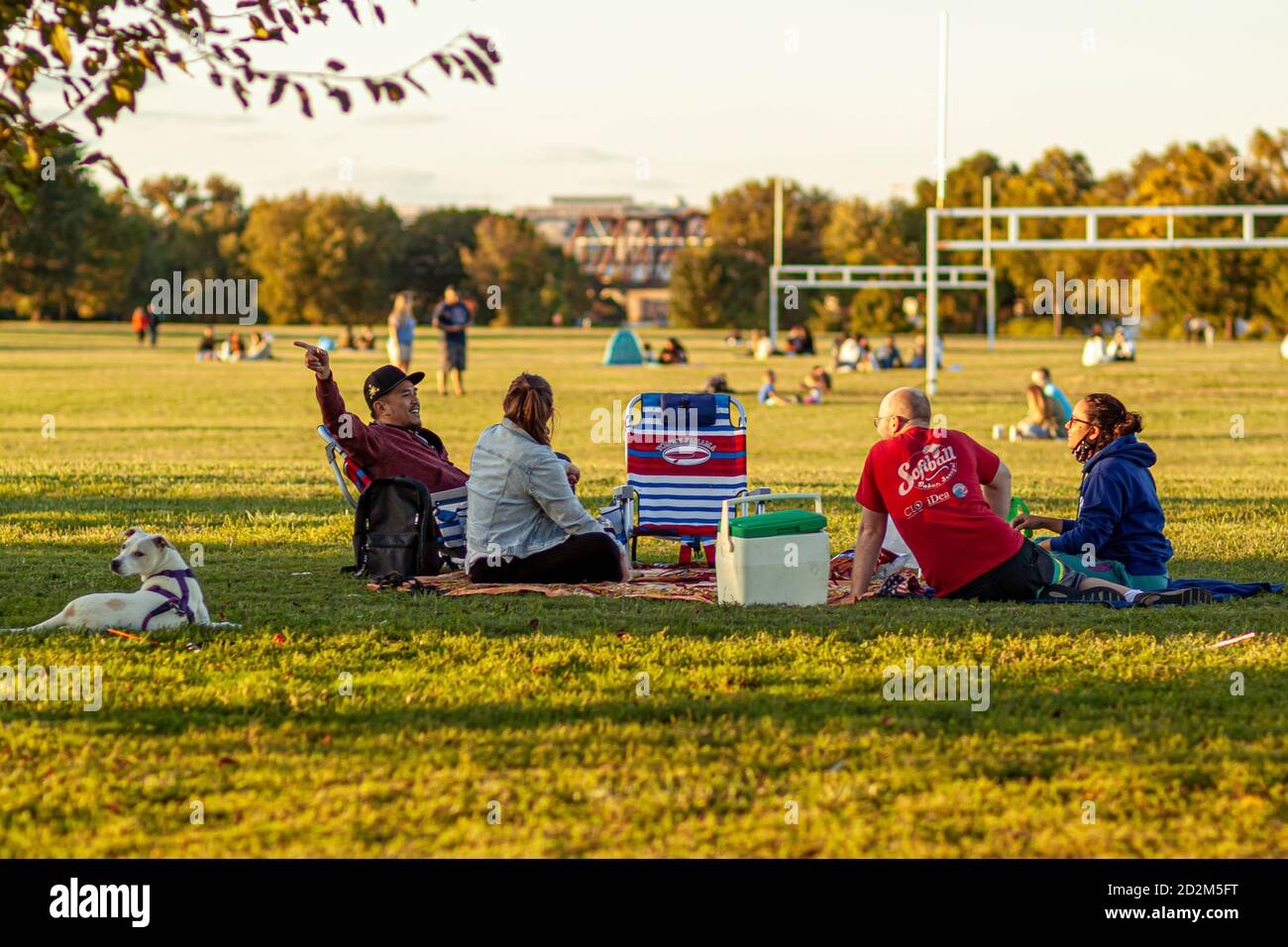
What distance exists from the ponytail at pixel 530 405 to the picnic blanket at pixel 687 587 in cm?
77

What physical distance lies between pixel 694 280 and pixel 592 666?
8251 cm

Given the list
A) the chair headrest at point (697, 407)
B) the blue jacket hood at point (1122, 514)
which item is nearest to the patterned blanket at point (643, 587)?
the blue jacket hood at point (1122, 514)

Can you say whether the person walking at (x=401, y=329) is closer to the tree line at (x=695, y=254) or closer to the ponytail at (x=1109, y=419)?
the ponytail at (x=1109, y=419)

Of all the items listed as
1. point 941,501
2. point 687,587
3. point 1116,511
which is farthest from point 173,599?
point 1116,511

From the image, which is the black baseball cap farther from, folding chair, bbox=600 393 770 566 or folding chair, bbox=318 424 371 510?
folding chair, bbox=600 393 770 566

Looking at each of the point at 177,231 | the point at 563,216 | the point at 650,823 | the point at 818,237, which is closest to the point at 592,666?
the point at 650,823

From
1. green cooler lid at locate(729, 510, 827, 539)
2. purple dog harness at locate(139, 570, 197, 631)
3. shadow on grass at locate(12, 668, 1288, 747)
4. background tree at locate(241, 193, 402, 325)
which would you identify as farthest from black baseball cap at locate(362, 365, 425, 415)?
background tree at locate(241, 193, 402, 325)

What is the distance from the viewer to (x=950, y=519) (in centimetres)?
750

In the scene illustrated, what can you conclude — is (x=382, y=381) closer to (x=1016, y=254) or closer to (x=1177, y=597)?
(x=1177, y=597)

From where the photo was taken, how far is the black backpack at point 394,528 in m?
8.32

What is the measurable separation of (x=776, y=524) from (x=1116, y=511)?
1.75 m

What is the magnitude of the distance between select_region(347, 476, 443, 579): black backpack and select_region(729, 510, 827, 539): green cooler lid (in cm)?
175

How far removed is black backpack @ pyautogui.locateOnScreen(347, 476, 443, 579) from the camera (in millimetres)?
8320
